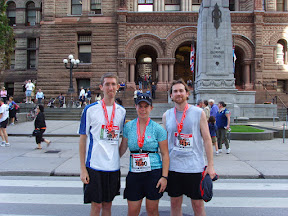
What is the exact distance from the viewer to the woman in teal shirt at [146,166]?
10.1 ft

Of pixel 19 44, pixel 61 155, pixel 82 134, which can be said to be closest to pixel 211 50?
pixel 61 155

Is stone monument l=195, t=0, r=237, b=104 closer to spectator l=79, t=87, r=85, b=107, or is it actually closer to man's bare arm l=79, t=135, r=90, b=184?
spectator l=79, t=87, r=85, b=107

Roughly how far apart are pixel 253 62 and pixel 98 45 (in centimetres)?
1726

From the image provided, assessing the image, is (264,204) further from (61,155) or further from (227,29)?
(227,29)

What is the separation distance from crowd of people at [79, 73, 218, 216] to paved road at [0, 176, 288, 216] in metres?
1.24

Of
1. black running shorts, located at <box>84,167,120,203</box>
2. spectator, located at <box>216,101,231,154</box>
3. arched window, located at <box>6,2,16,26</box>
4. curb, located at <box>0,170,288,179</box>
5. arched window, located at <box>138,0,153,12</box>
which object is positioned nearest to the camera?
black running shorts, located at <box>84,167,120,203</box>

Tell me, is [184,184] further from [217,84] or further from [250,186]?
[217,84]

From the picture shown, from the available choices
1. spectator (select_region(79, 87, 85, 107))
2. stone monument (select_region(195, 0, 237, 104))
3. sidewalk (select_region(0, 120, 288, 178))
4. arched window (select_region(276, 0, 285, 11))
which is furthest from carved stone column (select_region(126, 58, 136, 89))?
sidewalk (select_region(0, 120, 288, 178))

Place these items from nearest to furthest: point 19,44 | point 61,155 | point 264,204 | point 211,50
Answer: point 264,204 < point 61,155 < point 211,50 < point 19,44

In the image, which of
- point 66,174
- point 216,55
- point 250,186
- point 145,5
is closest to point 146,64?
point 145,5

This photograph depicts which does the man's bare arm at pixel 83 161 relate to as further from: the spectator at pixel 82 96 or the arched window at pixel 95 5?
the arched window at pixel 95 5

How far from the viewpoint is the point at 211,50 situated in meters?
16.2

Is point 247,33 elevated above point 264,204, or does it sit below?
above

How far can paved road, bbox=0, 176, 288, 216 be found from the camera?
4348 mm
